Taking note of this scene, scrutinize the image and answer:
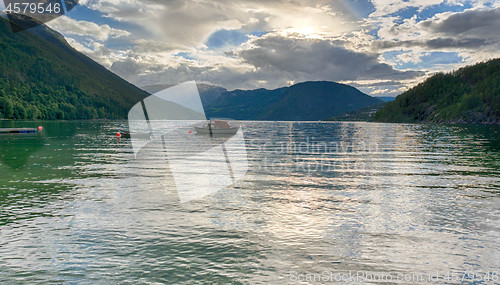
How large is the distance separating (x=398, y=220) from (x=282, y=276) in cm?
932

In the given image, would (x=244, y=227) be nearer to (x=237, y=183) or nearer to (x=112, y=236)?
(x=112, y=236)

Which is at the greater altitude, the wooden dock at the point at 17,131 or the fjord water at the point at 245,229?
the wooden dock at the point at 17,131

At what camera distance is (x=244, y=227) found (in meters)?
16.1

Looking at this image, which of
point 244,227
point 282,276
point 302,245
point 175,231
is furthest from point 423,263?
point 175,231

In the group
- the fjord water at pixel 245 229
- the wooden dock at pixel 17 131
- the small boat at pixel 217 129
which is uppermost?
the wooden dock at pixel 17 131

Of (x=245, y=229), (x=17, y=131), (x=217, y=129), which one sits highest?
(x=17, y=131)

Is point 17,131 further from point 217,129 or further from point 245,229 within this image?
point 245,229

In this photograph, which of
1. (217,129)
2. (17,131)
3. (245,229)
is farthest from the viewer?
(217,129)

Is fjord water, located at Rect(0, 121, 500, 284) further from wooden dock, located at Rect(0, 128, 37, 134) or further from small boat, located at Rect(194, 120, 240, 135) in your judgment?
wooden dock, located at Rect(0, 128, 37, 134)

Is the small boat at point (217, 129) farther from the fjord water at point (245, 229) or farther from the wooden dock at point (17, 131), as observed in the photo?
the fjord water at point (245, 229)

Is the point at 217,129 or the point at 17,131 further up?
the point at 17,131

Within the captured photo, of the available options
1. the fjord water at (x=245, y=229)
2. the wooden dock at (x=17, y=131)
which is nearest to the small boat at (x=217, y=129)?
the wooden dock at (x=17, y=131)

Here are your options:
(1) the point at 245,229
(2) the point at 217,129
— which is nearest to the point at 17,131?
(2) the point at 217,129

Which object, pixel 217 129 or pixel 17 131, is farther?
pixel 217 129
